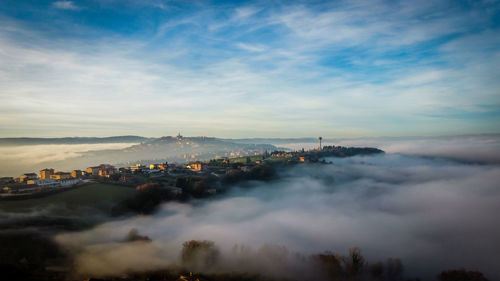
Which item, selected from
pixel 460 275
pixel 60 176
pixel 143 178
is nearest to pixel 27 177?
pixel 60 176

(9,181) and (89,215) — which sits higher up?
(9,181)

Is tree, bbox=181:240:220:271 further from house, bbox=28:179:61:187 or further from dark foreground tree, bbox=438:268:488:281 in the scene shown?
dark foreground tree, bbox=438:268:488:281

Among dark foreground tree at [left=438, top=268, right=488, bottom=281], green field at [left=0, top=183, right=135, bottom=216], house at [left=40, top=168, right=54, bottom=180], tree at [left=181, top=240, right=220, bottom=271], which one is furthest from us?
house at [left=40, top=168, right=54, bottom=180]

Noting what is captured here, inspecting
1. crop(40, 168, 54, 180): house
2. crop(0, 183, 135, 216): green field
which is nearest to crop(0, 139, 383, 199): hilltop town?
crop(40, 168, 54, 180): house

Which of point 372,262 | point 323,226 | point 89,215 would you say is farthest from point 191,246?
point 323,226

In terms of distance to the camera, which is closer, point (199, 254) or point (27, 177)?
point (199, 254)

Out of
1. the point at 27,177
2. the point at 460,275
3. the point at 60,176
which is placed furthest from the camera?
the point at 60,176

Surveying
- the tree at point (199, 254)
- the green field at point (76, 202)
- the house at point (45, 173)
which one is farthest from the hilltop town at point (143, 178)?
the tree at point (199, 254)

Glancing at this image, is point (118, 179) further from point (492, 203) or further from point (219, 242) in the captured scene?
point (492, 203)

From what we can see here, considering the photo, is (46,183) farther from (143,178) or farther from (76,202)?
(143,178)
